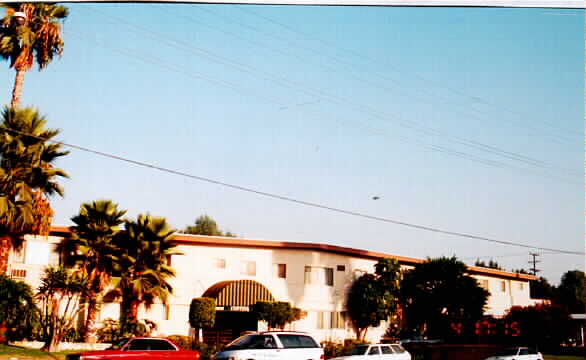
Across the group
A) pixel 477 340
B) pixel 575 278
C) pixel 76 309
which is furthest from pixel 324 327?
pixel 575 278

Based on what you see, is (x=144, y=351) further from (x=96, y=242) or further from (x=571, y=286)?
(x=571, y=286)

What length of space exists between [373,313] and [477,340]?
30.7 feet

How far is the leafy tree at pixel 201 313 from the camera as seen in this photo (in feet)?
129

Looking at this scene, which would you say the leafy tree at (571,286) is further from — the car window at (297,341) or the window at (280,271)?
the car window at (297,341)

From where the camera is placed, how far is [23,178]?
116ft

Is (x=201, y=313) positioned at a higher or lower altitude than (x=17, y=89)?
lower

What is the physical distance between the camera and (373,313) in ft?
150

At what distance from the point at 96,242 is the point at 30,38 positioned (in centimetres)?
1615

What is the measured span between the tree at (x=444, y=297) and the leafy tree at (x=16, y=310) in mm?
26749

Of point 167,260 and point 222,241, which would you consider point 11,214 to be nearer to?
point 167,260

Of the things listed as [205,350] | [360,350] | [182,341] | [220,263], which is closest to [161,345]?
[360,350]

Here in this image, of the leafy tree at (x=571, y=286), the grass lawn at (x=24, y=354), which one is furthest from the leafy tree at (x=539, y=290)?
the grass lawn at (x=24, y=354)

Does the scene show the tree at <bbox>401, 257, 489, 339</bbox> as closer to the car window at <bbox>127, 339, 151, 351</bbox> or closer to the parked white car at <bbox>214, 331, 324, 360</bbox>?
the parked white car at <bbox>214, 331, 324, 360</bbox>

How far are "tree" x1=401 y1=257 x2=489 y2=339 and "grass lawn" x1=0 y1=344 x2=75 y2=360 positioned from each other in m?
26.5
